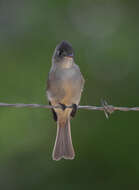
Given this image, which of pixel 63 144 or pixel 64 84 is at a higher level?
pixel 64 84

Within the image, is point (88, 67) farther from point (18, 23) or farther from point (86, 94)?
point (18, 23)

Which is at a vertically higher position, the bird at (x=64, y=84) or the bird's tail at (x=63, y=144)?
the bird at (x=64, y=84)

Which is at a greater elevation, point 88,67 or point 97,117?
point 88,67

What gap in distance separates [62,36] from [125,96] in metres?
1.44

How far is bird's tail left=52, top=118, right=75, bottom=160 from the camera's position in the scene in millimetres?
6066

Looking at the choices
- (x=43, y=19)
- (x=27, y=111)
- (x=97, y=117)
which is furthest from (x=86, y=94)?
(x=43, y=19)

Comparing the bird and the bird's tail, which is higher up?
the bird

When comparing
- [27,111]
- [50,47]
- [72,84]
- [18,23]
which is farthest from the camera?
[18,23]

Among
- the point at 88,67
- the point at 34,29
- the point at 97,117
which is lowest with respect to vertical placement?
the point at 97,117

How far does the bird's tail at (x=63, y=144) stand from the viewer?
19.9ft

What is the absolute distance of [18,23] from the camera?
847 centimetres

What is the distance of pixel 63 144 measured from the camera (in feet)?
20.5

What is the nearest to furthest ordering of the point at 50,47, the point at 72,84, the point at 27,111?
the point at 72,84
the point at 27,111
the point at 50,47

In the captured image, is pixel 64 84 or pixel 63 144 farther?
pixel 63 144
